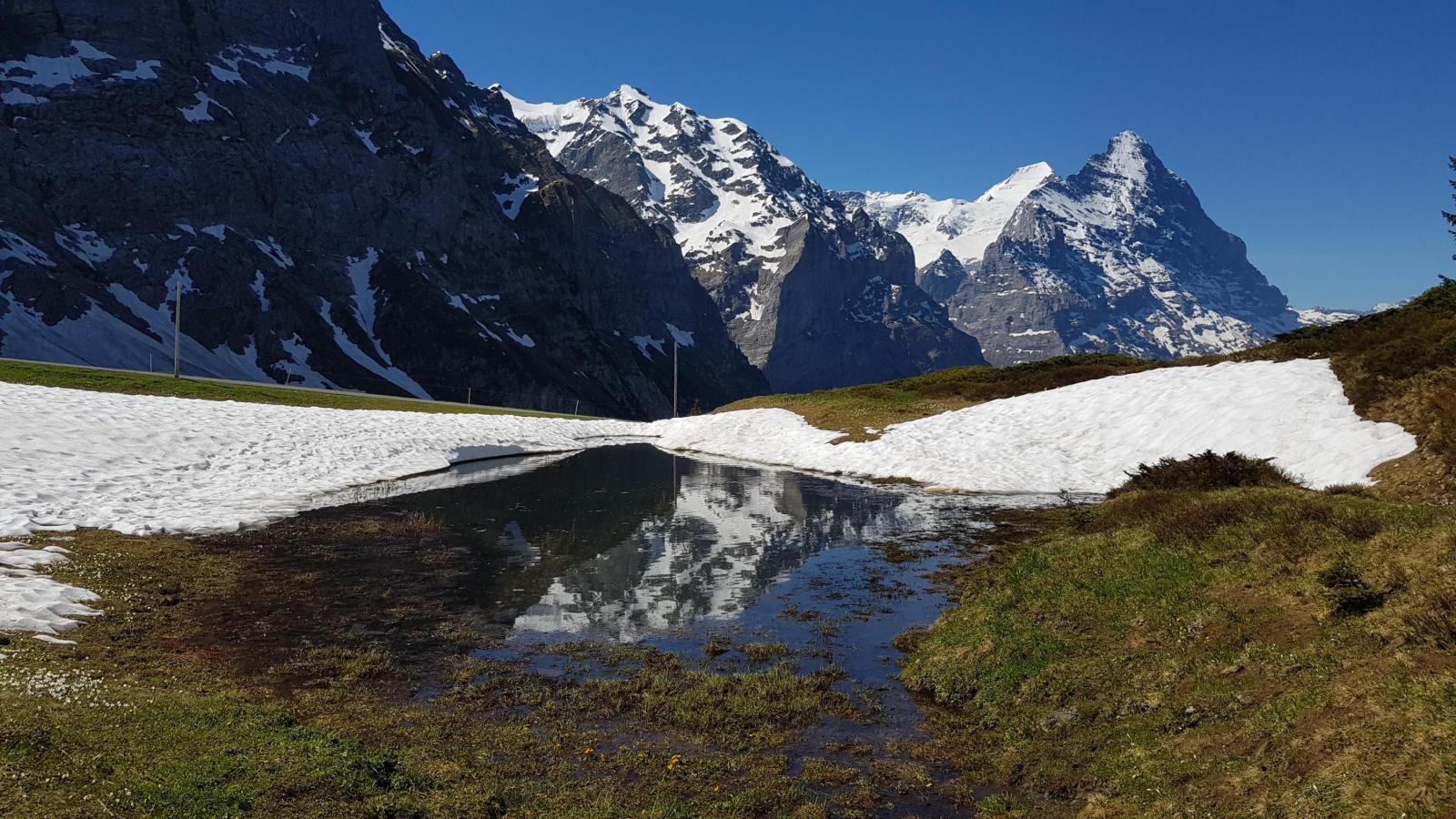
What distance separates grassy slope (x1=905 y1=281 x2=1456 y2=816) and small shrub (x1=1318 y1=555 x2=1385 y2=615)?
0.8 inches

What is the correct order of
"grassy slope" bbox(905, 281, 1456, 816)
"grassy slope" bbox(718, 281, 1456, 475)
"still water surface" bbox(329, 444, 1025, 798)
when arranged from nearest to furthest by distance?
1. "grassy slope" bbox(905, 281, 1456, 816)
2. "still water surface" bbox(329, 444, 1025, 798)
3. "grassy slope" bbox(718, 281, 1456, 475)

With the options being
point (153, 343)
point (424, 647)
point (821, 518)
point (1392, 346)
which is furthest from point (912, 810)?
point (153, 343)

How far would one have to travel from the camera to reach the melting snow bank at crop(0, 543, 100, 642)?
1193 cm

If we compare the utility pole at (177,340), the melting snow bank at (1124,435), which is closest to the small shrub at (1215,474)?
the melting snow bank at (1124,435)

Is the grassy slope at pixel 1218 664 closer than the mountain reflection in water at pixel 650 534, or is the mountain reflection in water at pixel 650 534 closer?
the grassy slope at pixel 1218 664

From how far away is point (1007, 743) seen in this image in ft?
32.2

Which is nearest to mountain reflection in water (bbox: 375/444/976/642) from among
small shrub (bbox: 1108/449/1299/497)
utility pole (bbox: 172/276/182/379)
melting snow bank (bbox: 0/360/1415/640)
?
melting snow bank (bbox: 0/360/1415/640)

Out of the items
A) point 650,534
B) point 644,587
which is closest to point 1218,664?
point 644,587

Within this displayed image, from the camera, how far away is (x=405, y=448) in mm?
41594

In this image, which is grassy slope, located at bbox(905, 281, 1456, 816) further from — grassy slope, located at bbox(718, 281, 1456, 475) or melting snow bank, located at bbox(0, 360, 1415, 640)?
melting snow bank, located at bbox(0, 360, 1415, 640)

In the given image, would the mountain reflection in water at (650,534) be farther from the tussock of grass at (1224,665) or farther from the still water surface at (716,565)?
the tussock of grass at (1224,665)

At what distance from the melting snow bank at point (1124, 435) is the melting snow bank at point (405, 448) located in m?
0.10

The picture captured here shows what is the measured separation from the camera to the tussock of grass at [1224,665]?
7.05 metres

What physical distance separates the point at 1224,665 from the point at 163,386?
58.4 meters
